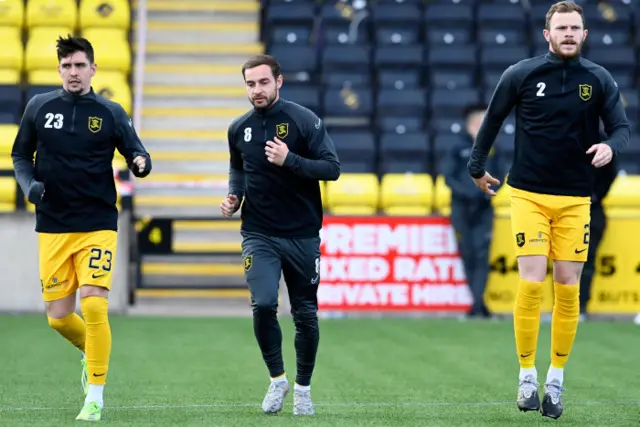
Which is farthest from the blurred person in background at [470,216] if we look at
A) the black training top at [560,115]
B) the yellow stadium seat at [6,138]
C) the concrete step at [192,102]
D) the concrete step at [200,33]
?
the black training top at [560,115]

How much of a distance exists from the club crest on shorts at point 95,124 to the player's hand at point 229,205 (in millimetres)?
737

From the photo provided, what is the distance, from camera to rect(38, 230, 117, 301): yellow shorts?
6809 millimetres

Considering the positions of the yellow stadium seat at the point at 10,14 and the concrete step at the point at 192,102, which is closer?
the concrete step at the point at 192,102

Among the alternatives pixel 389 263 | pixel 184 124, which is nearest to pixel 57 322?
pixel 389 263

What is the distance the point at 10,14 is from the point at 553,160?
11578 mm

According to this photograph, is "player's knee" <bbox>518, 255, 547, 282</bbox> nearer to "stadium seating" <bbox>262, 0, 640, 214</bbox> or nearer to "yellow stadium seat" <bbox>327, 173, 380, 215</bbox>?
"yellow stadium seat" <bbox>327, 173, 380, 215</bbox>

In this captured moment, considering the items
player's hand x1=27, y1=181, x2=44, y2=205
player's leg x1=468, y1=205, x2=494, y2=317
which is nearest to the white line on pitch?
player's hand x1=27, y1=181, x2=44, y2=205

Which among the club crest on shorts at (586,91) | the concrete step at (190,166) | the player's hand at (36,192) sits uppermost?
the club crest on shorts at (586,91)

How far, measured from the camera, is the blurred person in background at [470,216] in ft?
43.0

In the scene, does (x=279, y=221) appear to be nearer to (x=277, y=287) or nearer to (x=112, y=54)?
(x=277, y=287)

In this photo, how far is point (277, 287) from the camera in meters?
6.98

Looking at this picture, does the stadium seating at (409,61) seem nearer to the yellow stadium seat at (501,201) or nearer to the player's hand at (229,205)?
the yellow stadium seat at (501,201)

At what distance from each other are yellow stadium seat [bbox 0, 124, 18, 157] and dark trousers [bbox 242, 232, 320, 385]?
26.9 feet

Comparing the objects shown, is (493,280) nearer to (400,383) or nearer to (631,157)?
(631,157)
